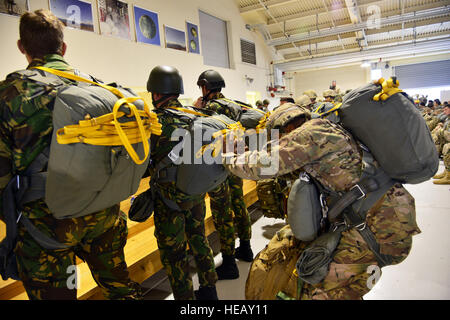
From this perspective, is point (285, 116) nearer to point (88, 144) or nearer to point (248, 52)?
point (88, 144)

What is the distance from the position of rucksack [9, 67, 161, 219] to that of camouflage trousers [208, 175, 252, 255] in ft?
4.03

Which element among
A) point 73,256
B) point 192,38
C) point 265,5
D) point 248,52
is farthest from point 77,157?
point 248,52

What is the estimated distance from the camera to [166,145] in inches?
66.2

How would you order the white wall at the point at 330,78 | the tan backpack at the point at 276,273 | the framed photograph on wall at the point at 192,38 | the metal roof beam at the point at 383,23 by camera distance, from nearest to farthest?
the tan backpack at the point at 276,273 < the framed photograph on wall at the point at 192,38 < the metal roof beam at the point at 383,23 < the white wall at the point at 330,78

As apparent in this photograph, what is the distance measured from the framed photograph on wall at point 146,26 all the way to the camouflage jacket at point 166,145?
4.60 meters

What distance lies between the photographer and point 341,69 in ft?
52.0

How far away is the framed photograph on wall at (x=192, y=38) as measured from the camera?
7125 millimetres

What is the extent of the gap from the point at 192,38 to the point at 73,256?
701 centimetres

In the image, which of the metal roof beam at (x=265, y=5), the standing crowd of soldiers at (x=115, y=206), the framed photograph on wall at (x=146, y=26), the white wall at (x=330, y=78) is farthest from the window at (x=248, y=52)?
the standing crowd of soldiers at (x=115, y=206)

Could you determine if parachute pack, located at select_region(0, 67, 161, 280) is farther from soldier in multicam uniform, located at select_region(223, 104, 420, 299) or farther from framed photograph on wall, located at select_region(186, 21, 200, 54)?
framed photograph on wall, located at select_region(186, 21, 200, 54)

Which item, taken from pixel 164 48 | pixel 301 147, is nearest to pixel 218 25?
pixel 164 48

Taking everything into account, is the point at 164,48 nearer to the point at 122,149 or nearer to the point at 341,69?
the point at 122,149

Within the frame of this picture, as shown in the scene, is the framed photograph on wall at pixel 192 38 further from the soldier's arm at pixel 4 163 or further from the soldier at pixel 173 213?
the soldier's arm at pixel 4 163

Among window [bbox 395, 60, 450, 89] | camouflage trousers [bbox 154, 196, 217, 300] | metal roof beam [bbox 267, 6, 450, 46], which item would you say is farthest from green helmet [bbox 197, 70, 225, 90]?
window [bbox 395, 60, 450, 89]
